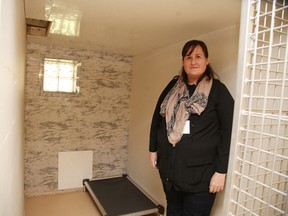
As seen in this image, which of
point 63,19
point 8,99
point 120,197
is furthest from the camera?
point 120,197

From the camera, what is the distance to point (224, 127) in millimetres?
1249

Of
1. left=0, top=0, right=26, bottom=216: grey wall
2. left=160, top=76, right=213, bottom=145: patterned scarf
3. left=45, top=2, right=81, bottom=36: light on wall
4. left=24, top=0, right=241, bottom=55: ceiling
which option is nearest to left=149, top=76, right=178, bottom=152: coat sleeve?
left=160, top=76, right=213, bottom=145: patterned scarf

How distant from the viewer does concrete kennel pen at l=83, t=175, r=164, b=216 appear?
6.47 ft

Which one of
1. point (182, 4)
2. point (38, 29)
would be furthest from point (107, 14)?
point (38, 29)

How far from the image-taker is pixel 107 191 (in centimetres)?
234

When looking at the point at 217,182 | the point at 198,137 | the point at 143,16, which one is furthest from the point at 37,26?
the point at 217,182

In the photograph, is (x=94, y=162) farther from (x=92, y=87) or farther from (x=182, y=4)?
(x=182, y=4)

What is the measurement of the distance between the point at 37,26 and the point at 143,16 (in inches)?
33.9

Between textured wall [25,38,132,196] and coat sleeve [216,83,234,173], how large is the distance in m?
1.65

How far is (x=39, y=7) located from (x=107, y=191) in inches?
71.2

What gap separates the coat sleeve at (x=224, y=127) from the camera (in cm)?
122

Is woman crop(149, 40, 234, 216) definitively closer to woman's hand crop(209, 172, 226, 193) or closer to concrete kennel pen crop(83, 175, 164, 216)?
woman's hand crop(209, 172, 226, 193)

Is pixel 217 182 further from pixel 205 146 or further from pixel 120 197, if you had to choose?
pixel 120 197

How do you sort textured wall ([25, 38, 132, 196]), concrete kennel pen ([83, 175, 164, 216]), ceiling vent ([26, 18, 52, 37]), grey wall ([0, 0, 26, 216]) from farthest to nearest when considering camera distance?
textured wall ([25, 38, 132, 196]), concrete kennel pen ([83, 175, 164, 216]), ceiling vent ([26, 18, 52, 37]), grey wall ([0, 0, 26, 216])
